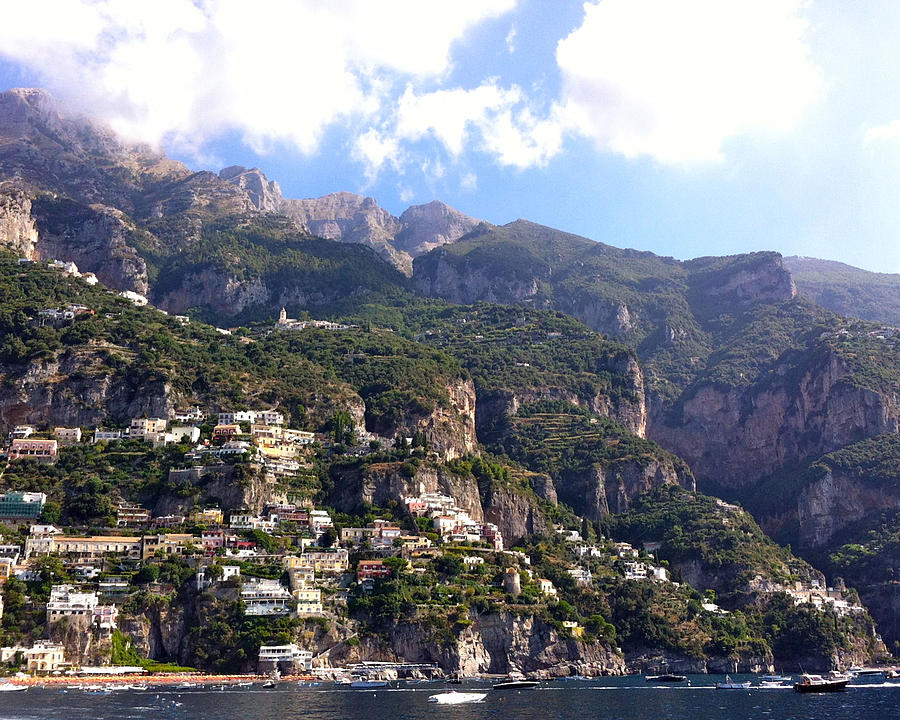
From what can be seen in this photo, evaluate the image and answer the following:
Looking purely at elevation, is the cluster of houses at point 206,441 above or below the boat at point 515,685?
above

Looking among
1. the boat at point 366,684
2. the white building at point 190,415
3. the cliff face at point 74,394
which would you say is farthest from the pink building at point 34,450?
the boat at point 366,684

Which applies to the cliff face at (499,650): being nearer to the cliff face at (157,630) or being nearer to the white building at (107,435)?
the cliff face at (157,630)

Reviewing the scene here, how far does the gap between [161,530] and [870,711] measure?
78.6m

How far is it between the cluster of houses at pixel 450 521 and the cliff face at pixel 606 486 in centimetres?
4084

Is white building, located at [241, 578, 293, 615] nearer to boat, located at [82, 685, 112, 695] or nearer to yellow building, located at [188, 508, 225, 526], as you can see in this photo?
yellow building, located at [188, 508, 225, 526]

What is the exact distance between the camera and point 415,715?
84812 millimetres

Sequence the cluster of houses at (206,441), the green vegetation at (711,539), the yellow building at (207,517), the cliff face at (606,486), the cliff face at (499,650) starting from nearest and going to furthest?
the cliff face at (499,650), the yellow building at (207,517), the cluster of houses at (206,441), the green vegetation at (711,539), the cliff face at (606,486)

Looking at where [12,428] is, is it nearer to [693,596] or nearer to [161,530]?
[161,530]

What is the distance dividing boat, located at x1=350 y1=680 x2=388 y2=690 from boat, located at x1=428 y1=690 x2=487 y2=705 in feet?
38.8

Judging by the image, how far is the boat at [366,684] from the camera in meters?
110

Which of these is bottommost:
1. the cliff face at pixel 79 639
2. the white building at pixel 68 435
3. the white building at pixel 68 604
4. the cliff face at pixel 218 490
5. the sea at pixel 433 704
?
the sea at pixel 433 704

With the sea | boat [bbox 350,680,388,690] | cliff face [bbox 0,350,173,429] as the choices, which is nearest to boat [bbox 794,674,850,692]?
the sea

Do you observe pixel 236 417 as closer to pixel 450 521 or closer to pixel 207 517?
pixel 207 517

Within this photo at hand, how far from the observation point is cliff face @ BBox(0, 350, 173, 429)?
153 meters
